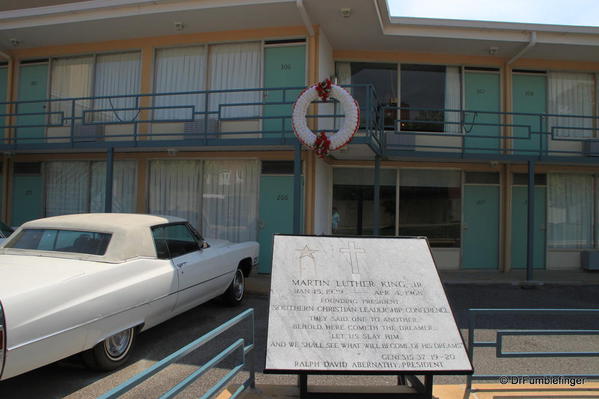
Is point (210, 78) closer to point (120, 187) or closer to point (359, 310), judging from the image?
point (120, 187)

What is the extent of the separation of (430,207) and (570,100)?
14.8ft

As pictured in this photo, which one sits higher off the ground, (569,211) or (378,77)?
(378,77)

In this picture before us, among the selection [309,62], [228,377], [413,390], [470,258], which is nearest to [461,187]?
[470,258]

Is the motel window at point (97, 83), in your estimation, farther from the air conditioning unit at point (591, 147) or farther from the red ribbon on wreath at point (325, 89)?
the air conditioning unit at point (591, 147)

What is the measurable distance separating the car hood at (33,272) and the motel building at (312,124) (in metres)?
5.00

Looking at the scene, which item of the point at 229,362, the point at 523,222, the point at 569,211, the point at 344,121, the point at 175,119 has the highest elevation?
the point at 175,119

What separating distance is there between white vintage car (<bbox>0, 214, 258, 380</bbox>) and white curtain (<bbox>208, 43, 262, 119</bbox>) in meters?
4.37

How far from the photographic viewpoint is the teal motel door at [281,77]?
9.20 metres

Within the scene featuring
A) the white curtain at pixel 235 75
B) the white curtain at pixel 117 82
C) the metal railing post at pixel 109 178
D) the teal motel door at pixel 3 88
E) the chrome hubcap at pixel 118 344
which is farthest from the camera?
the teal motel door at pixel 3 88

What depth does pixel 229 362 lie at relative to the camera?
4508 millimetres

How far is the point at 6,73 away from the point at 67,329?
10.6 meters

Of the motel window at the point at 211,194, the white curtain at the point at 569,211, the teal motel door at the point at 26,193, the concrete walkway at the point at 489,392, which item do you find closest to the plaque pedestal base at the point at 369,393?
the concrete walkway at the point at 489,392

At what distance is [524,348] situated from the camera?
17.1ft

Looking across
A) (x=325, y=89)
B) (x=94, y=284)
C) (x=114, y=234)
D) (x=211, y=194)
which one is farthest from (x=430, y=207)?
(x=94, y=284)
